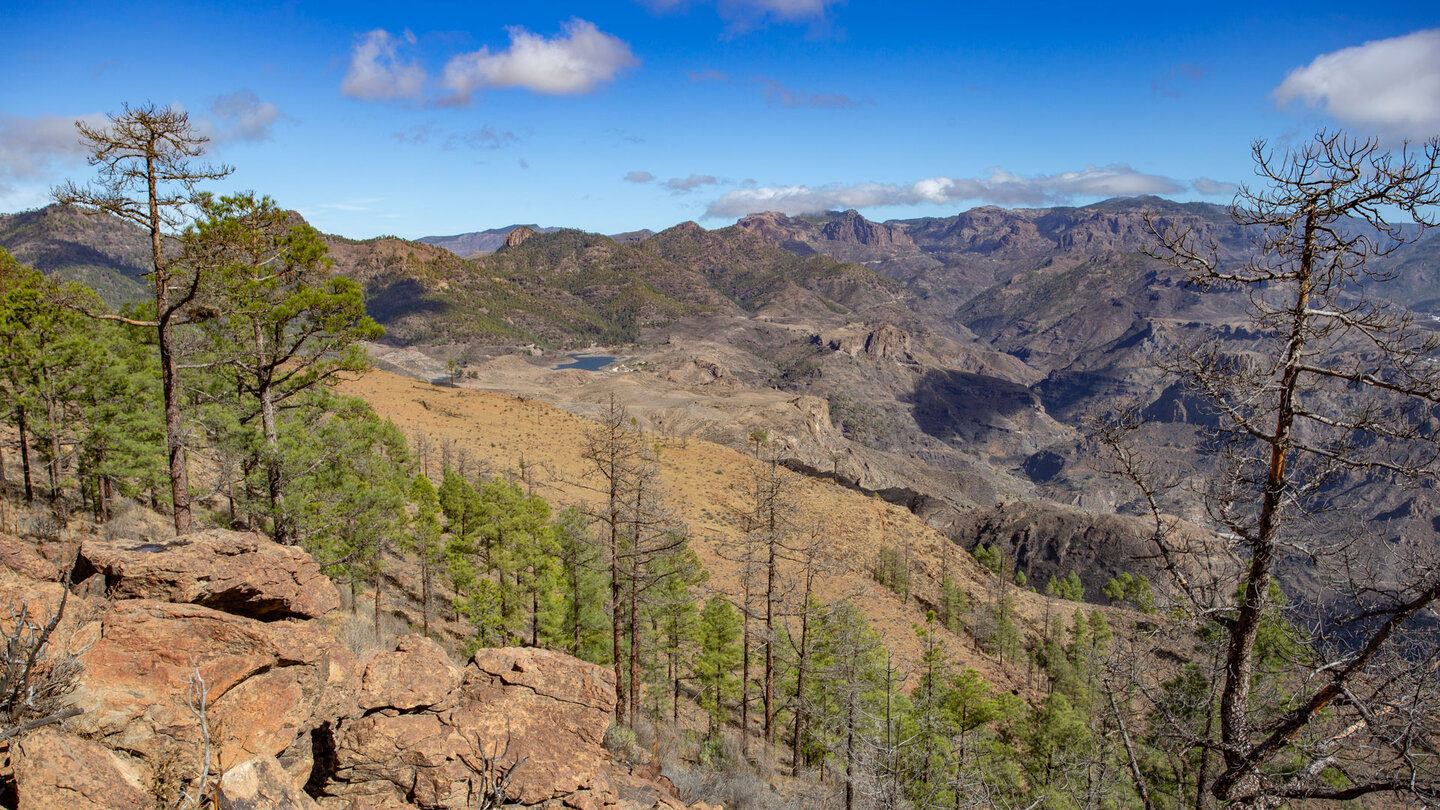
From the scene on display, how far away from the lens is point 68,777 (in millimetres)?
5137

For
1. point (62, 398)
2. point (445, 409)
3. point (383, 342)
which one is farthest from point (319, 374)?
point (383, 342)

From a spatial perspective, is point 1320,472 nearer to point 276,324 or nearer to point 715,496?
point 276,324

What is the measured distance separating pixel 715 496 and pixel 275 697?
181 ft

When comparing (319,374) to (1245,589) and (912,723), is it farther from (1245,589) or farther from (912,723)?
(912,723)

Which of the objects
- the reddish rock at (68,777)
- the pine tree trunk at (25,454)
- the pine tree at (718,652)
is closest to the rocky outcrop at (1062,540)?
the pine tree at (718,652)

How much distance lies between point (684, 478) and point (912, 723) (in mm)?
44407

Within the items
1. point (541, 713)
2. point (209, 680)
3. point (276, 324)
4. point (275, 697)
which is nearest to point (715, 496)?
point (276, 324)

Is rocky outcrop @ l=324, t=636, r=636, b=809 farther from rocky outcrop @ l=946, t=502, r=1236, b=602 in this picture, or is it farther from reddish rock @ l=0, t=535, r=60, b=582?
rocky outcrop @ l=946, t=502, r=1236, b=602

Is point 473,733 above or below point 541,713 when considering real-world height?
above

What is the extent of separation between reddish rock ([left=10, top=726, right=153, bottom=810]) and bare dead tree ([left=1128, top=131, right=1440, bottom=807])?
9.77 meters

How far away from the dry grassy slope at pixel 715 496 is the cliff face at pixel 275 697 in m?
32.9

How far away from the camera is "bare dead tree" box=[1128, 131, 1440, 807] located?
632 cm

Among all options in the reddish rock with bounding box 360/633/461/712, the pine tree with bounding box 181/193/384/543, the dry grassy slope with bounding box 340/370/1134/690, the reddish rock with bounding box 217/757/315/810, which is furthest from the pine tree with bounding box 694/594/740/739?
the reddish rock with bounding box 217/757/315/810

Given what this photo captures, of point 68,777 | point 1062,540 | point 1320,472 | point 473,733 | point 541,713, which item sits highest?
point 1320,472
